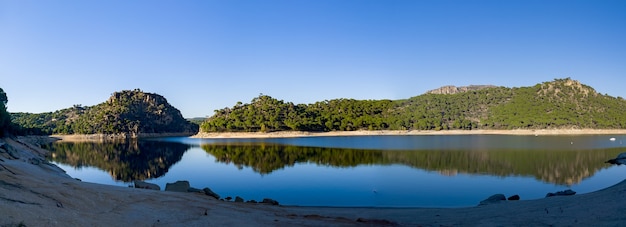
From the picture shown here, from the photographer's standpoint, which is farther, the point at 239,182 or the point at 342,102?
the point at 342,102

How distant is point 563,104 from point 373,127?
83.5m

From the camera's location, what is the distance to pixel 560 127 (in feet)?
486

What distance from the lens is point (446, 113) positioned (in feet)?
597

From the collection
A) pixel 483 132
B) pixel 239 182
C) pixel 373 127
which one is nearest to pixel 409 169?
pixel 239 182

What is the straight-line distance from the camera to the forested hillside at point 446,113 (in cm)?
15475

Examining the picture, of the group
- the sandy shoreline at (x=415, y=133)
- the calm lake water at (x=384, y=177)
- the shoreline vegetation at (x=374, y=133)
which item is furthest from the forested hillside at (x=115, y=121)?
the calm lake water at (x=384, y=177)

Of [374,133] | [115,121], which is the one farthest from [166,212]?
[115,121]

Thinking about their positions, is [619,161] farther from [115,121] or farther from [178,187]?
[115,121]

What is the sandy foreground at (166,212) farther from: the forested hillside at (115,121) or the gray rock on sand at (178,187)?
the forested hillside at (115,121)

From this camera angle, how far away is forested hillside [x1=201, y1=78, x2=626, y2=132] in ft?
508

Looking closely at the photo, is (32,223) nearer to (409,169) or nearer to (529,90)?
(409,169)

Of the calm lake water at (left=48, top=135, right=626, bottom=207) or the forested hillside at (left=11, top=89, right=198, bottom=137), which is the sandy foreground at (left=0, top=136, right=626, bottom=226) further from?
the forested hillside at (left=11, top=89, right=198, bottom=137)

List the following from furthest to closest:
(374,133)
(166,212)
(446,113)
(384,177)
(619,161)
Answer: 1. (446,113)
2. (374,133)
3. (619,161)
4. (384,177)
5. (166,212)

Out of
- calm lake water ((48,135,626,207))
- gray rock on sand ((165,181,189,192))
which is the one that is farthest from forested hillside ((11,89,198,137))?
gray rock on sand ((165,181,189,192))
